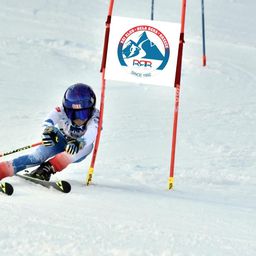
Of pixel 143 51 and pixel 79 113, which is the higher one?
pixel 143 51

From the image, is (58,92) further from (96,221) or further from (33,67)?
(96,221)

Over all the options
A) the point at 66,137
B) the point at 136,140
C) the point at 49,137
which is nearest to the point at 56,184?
the point at 49,137

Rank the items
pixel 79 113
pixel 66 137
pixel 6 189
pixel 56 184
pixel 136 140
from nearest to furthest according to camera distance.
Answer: pixel 6 189 < pixel 56 184 < pixel 79 113 < pixel 66 137 < pixel 136 140

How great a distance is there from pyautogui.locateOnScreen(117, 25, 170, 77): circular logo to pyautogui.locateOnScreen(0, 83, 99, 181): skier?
19.5 inches

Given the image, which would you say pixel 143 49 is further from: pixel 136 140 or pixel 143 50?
pixel 136 140

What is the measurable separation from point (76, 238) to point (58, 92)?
7.03 metres

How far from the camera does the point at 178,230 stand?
3.87 meters

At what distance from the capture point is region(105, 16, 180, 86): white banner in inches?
228

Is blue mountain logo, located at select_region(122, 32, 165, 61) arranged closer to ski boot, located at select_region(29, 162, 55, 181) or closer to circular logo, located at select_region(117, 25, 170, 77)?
circular logo, located at select_region(117, 25, 170, 77)

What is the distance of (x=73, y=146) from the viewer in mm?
5254

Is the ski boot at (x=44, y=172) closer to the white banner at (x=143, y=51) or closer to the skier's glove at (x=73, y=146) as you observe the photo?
the skier's glove at (x=73, y=146)

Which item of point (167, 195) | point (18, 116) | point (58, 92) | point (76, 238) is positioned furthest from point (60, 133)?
point (58, 92)

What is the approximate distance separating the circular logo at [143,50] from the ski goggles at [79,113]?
579mm

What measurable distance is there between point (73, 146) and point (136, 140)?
292 centimetres
